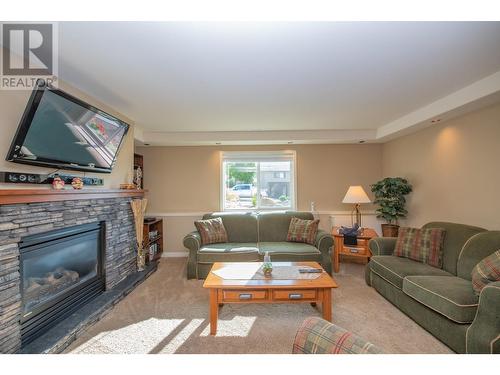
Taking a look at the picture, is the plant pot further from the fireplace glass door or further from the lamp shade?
the fireplace glass door

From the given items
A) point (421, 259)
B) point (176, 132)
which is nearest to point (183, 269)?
point (176, 132)

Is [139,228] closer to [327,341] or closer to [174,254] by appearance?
[174,254]

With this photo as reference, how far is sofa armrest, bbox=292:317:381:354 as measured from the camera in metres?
0.88

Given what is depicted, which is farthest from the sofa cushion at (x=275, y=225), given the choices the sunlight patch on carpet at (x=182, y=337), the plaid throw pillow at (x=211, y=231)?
the sunlight patch on carpet at (x=182, y=337)

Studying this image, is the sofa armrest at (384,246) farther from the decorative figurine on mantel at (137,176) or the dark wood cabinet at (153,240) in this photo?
the decorative figurine on mantel at (137,176)

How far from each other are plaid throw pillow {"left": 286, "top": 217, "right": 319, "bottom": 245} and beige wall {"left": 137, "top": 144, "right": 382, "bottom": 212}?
87cm

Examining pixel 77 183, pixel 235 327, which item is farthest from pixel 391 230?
pixel 77 183

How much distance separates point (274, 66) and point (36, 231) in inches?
94.2

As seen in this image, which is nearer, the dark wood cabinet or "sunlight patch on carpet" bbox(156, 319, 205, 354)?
"sunlight patch on carpet" bbox(156, 319, 205, 354)

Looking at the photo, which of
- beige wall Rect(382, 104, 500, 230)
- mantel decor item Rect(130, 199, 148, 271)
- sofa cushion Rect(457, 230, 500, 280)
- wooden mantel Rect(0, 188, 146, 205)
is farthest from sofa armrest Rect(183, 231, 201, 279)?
beige wall Rect(382, 104, 500, 230)

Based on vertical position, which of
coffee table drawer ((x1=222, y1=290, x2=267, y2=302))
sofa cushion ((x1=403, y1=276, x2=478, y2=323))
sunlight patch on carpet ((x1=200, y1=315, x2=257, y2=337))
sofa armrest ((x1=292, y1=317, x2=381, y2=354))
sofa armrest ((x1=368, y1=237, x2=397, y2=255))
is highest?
sofa armrest ((x1=292, y1=317, x2=381, y2=354))
